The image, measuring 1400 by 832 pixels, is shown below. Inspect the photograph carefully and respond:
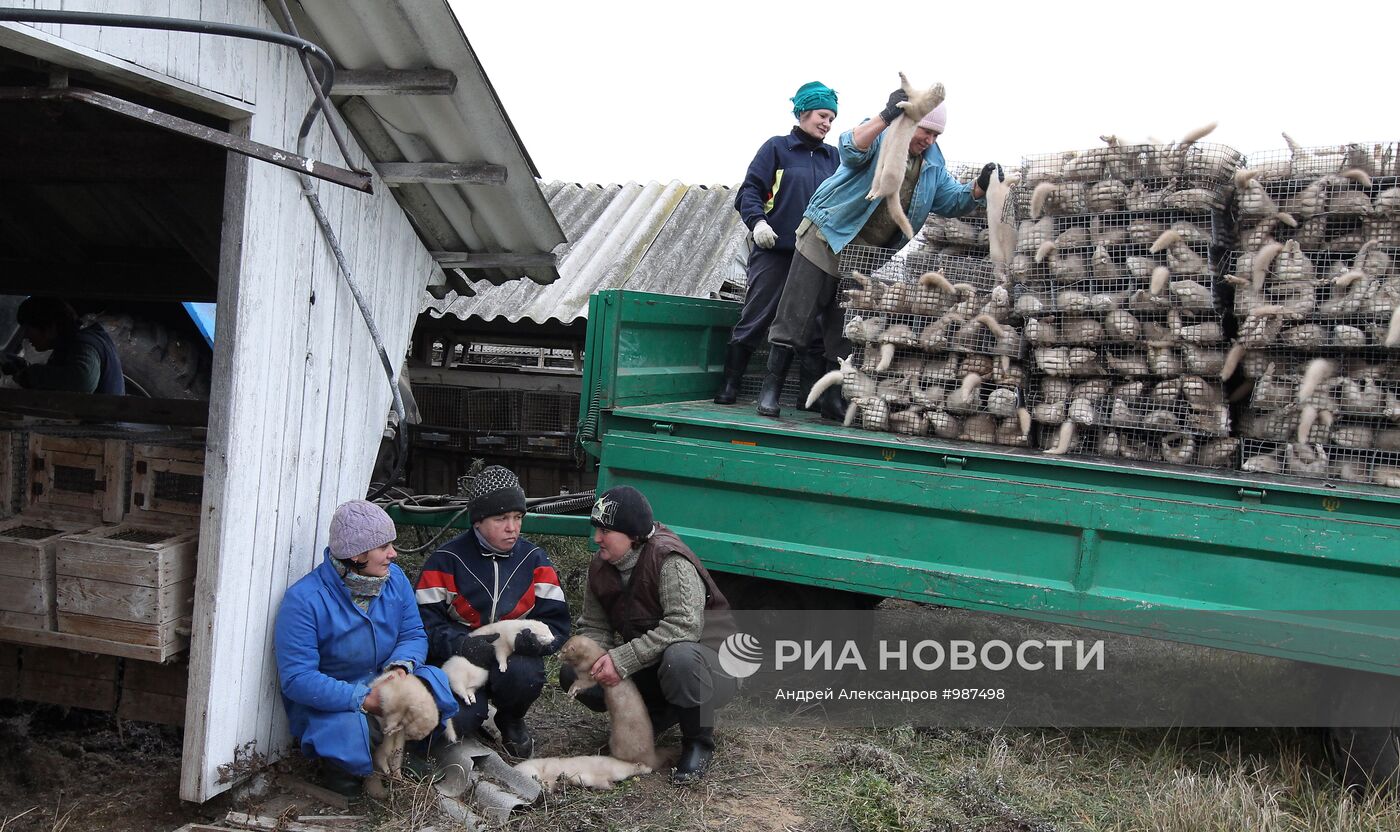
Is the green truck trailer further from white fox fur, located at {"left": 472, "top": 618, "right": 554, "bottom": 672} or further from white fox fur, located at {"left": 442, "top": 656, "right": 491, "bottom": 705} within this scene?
white fox fur, located at {"left": 442, "top": 656, "right": 491, "bottom": 705}

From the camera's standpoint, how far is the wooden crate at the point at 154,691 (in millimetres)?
4438

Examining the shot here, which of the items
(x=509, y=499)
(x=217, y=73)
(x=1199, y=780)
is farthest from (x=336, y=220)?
(x=1199, y=780)

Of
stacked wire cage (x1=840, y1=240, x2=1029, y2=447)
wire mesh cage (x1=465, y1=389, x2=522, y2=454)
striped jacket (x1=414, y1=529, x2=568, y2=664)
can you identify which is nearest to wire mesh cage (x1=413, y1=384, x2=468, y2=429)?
wire mesh cage (x1=465, y1=389, x2=522, y2=454)

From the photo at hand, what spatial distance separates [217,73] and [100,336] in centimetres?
362

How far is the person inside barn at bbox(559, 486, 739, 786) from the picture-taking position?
4.32m

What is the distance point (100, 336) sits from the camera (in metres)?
6.46

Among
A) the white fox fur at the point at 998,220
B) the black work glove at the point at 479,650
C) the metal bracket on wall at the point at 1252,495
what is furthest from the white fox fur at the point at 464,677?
the white fox fur at the point at 998,220

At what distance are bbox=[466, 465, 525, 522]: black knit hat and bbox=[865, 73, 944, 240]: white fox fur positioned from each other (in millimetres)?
2436

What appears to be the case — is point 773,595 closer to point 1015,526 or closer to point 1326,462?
point 1015,526

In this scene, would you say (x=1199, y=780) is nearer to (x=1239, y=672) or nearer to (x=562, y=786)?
(x=1239, y=672)

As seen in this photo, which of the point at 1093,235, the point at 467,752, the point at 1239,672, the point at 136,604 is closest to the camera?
the point at 136,604

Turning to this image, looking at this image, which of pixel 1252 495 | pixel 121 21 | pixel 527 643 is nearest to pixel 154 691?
pixel 527 643

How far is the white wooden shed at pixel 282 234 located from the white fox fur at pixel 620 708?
1158mm

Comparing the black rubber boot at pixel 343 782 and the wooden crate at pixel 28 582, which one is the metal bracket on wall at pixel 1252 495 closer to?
the black rubber boot at pixel 343 782
